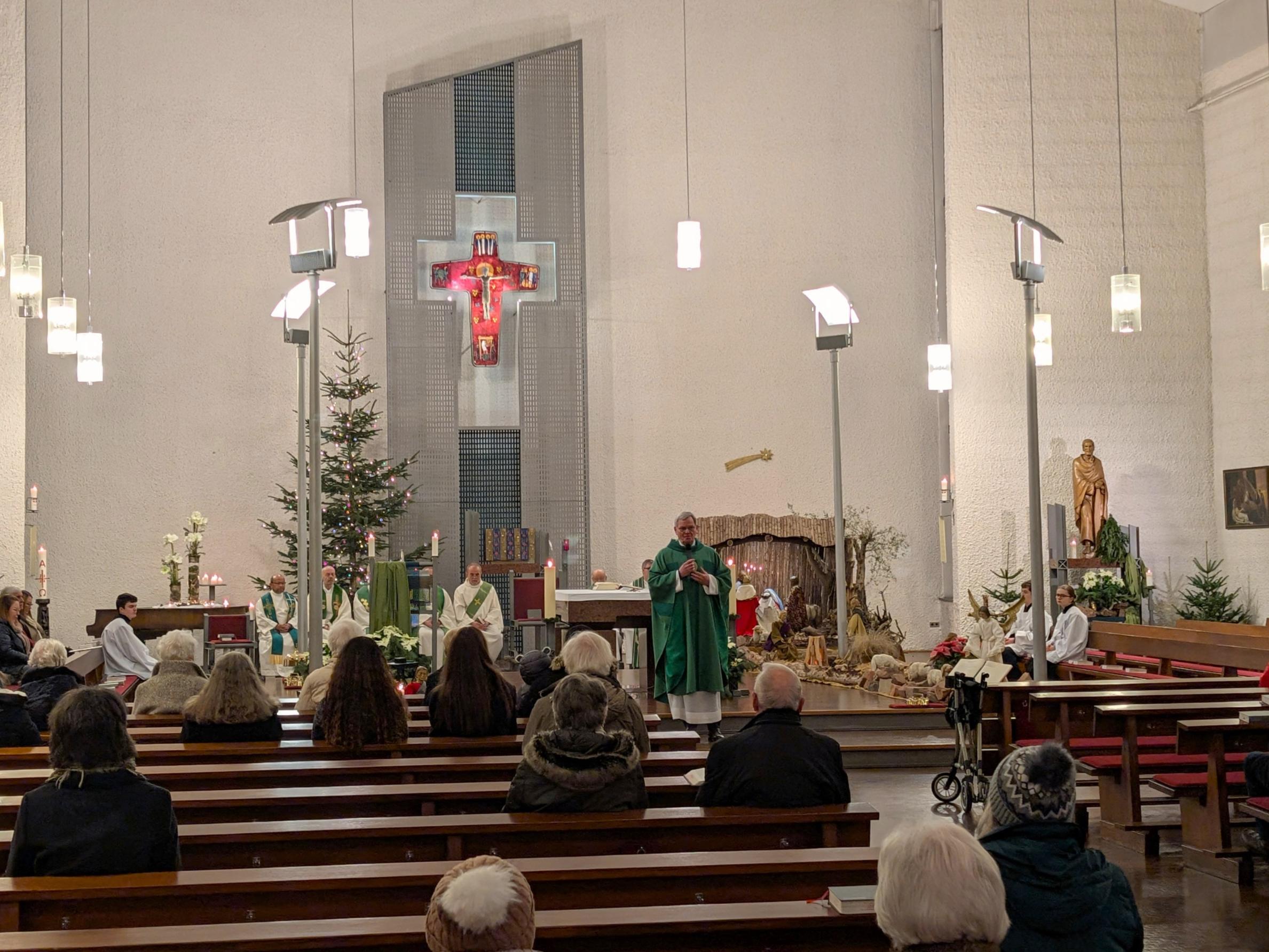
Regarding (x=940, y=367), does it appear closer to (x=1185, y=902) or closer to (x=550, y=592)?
(x=550, y=592)

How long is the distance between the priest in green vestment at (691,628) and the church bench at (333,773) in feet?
11.7

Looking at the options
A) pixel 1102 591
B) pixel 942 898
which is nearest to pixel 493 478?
pixel 1102 591

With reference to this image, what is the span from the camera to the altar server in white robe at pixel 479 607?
13156 millimetres

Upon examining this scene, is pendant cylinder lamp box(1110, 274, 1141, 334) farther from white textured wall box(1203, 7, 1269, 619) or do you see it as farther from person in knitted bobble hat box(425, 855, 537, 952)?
person in knitted bobble hat box(425, 855, 537, 952)

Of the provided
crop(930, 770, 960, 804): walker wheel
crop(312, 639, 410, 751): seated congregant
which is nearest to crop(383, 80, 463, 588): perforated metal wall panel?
crop(930, 770, 960, 804): walker wheel

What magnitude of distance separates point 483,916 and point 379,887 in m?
1.45

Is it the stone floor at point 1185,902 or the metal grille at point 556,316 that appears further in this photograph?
the metal grille at point 556,316

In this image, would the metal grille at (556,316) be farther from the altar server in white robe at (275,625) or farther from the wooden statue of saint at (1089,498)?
the wooden statue of saint at (1089,498)

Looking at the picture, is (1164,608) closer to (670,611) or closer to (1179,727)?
(670,611)

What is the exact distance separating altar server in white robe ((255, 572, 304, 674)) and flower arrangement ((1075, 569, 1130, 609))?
851 cm

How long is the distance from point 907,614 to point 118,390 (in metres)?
10.2

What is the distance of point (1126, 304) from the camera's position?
40.5ft

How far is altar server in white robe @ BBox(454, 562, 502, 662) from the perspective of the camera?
13.2m

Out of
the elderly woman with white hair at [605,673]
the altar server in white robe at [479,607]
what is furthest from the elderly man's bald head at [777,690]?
the altar server in white robe at [479,607]
